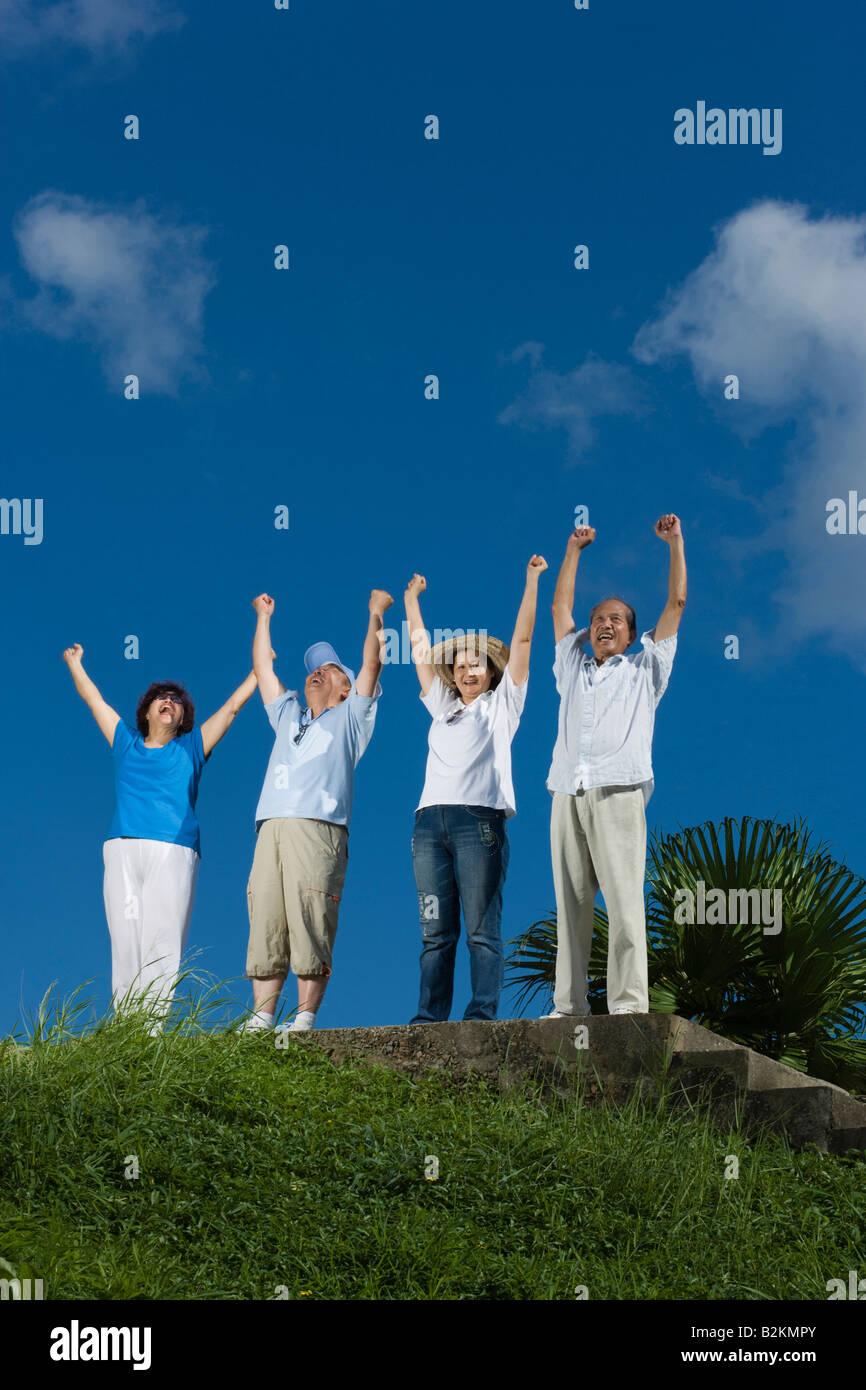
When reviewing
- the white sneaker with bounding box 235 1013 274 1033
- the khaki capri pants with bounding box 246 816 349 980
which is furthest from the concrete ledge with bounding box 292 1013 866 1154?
the khaki capri pants with bounding box 246 816 349 980

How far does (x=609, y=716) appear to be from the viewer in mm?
7094

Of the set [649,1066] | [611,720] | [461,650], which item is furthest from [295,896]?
[649,1066]

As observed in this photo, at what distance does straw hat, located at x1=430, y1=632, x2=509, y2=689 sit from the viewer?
7887mm

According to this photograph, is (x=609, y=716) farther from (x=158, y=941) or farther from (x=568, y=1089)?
(x=158, y=941)

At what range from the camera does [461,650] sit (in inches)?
310

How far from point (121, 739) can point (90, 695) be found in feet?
1.51

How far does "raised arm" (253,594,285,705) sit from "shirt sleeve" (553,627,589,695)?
1.73 meters

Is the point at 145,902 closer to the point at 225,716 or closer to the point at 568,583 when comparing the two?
the point at 225,716

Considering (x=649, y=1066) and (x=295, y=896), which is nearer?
(x=649, y=1066)

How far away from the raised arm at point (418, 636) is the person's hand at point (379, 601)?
0.10 metres
